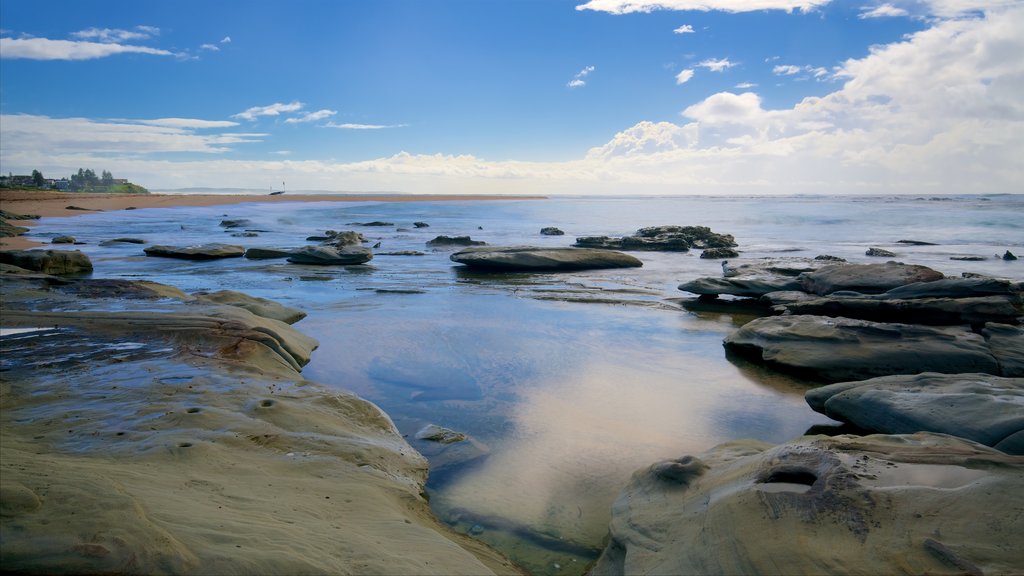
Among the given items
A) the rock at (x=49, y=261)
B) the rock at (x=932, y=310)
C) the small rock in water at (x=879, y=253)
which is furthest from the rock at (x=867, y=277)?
the rock at (x=49, y=261)

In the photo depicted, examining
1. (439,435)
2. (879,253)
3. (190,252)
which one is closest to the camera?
(439,435)

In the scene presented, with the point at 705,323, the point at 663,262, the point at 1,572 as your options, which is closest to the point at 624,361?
the point at 705,323

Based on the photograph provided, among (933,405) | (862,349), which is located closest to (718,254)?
(862,349)

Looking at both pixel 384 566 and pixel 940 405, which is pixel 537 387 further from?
pixel 384 566

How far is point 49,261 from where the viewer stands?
46.8 feet

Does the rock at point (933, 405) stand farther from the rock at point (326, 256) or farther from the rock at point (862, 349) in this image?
the rock at point (326, 256)

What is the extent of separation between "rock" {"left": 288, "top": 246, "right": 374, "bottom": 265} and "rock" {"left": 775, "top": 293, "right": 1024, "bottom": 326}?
568 inches

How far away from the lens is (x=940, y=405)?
16.5ft

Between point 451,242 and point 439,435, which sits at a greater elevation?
point 451,242

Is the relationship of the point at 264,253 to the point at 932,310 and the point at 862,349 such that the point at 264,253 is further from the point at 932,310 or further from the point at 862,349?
the point at 932,310

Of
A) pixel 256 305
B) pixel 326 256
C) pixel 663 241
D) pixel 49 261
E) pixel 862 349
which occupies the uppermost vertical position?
pixel 663 241

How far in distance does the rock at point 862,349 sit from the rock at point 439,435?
4.64 metres

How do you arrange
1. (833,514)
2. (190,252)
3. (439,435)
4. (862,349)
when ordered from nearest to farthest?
(833,514)
(439,435)
(862,349)
(190,252)

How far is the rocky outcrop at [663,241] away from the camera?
2592cm
